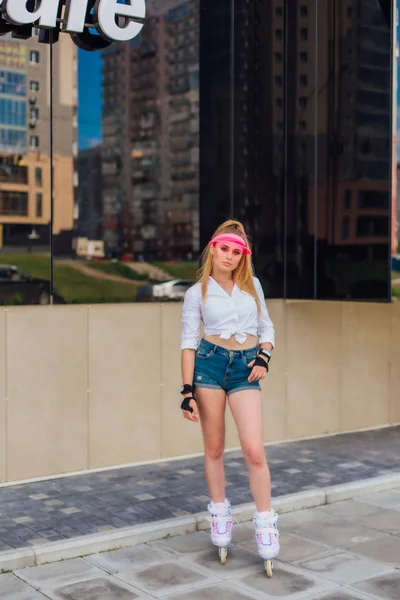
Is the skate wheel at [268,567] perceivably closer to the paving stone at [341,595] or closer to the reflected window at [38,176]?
the paving stone at [341,595]

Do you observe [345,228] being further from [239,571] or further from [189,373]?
[239,571]

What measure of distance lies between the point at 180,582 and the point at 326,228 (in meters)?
4.76

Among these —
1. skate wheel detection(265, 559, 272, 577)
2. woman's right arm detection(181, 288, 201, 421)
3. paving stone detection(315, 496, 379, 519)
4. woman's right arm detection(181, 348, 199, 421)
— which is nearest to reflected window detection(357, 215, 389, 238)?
paving stone detection(315, 496, 379, 519)

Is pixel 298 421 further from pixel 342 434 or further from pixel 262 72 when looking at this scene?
pixel 262 72

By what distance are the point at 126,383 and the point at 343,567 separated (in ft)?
10.7

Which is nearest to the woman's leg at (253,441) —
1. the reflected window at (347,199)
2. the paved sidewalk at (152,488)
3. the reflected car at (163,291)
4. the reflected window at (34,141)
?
the paved sidewalk at (152,488)

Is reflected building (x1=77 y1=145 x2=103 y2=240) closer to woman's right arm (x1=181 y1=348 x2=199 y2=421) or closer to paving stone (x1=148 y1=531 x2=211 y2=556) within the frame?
woman's right arm (x1=181 y1=348 x2=199 y2=421)

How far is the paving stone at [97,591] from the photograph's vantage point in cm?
462

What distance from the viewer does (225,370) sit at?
5.14m

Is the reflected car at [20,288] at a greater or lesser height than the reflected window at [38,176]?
lesser

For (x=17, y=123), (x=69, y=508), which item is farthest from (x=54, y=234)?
(x=69, y=508)

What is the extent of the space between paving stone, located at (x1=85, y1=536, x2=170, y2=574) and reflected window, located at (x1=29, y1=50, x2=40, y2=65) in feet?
14.1

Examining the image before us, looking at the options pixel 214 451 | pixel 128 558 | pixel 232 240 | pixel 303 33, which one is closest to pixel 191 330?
pixel 232 240

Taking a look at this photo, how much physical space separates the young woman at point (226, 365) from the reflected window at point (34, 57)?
3.01 metres
